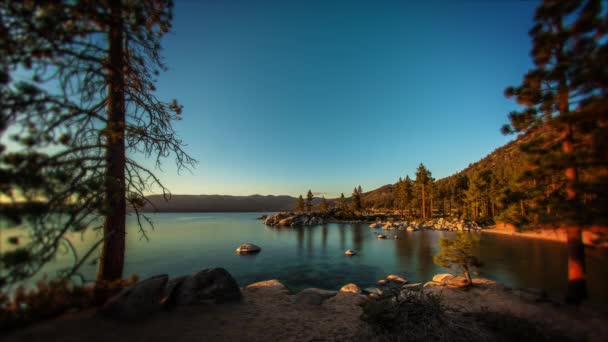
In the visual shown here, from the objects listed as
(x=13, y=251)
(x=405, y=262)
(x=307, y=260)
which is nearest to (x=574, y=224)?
(x=13, y=251)

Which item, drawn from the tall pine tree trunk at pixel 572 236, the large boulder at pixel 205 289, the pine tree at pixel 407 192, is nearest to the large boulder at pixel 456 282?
the tall pine tree trunk at pixel 572 236

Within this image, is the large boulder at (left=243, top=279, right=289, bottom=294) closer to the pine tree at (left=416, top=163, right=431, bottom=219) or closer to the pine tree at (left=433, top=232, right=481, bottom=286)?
the pine tree at (left=433, top=232, right=481, bottom=286)

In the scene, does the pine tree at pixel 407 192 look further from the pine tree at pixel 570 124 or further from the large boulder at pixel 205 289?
the large boulder at pixel 205 289

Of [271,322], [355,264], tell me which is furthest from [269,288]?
[355,264]

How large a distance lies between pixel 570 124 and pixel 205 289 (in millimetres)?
11845

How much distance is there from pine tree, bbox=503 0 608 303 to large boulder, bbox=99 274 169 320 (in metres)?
10.5

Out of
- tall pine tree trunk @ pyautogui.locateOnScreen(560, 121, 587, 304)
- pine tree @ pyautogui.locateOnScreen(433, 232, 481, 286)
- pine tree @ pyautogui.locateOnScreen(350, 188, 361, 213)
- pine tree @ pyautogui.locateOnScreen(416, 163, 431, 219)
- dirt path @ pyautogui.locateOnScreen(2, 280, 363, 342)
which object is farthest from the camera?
pine tree @ pyautogui.locateOnScreen(350, 188, 361, 213)

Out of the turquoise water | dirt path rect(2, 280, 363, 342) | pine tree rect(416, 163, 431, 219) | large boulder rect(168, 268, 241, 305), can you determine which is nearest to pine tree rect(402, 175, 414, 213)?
pine tree rect(416, 163, 431, 219)

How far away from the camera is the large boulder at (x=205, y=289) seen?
717cm

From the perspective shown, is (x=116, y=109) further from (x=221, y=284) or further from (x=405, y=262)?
(x=405, y=262)

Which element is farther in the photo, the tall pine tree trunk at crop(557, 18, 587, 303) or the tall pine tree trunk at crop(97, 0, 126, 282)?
the tall pine tree trunk at crop(97, 0, 126, 282)

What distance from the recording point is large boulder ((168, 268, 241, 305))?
717 centimetres

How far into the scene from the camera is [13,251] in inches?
141

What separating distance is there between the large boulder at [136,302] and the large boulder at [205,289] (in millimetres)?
745
